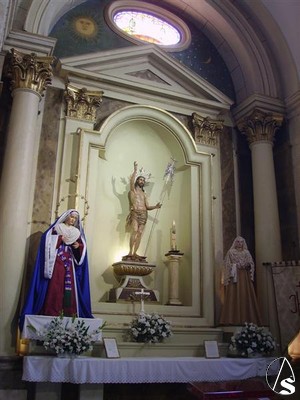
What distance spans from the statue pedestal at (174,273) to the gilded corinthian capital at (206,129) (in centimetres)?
223

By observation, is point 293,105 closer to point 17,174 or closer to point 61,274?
point 17,174

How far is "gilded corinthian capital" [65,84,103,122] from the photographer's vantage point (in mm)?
7762

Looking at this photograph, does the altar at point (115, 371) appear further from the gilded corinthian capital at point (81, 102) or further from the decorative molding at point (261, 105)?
the decorative molding at point (261, 105)

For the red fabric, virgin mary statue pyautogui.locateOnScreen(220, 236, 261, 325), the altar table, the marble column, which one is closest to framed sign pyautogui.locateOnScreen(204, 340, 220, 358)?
virgin mary statue pyautogui.locateOnScreen(220, 236, 261, 325)

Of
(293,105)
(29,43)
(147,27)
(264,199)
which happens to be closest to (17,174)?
(29,43)

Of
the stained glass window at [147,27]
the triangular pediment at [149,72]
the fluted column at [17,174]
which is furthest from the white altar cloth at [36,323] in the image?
the stained glass window at [147,27]

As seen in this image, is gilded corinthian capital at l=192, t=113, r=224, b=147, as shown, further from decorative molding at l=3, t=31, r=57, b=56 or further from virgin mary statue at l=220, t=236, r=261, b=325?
decorative molding at l=3, t=31, r=57, b=56

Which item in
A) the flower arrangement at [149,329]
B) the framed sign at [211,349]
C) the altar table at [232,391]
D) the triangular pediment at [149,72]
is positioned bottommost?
the altar table at [232,391]

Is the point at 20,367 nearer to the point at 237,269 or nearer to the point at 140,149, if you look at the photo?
Result: the point at 237,269

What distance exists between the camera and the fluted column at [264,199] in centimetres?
789

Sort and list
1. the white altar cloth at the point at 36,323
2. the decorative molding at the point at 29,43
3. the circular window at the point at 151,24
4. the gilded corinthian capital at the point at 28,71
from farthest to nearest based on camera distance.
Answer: the circular window at the point at 151,24 → the decorative molding at the point at 29,43 → the gilded corinthian capital at the point at 28,71 → the white altar cloth at the point at 36,323

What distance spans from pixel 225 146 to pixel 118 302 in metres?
3.74

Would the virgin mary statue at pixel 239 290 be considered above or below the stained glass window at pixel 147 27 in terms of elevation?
below

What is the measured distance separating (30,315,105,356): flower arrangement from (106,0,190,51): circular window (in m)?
5.71
